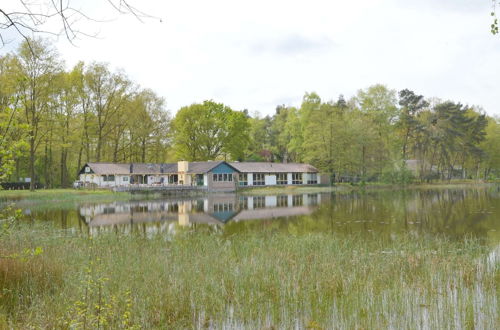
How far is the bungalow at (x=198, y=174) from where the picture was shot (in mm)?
47719

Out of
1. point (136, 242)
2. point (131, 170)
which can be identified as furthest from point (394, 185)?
point (136, 242)

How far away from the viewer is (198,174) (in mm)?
52500

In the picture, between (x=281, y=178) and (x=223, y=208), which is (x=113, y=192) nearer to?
(x=223, y=208)

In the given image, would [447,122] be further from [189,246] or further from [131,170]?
[189,246]

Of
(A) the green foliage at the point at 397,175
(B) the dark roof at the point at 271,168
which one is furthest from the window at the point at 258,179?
(A) the green foliage at the point at 397,175

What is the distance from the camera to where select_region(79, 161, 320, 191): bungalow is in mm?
47719

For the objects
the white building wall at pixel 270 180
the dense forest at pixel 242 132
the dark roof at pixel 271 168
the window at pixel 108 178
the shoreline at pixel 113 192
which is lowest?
the shoreline at pixel 113 192

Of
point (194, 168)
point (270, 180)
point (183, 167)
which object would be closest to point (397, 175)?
point (270, 180)

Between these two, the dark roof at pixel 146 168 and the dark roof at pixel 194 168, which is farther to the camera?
the dark roof at pixel 194 168

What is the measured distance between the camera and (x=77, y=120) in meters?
45.8

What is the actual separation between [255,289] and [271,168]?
49.5 metres

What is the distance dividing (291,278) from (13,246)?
7.46 m

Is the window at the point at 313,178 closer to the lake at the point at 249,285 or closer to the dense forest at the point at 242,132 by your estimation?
the dense forest at the point at 242,132

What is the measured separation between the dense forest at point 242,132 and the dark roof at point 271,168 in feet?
7.02
